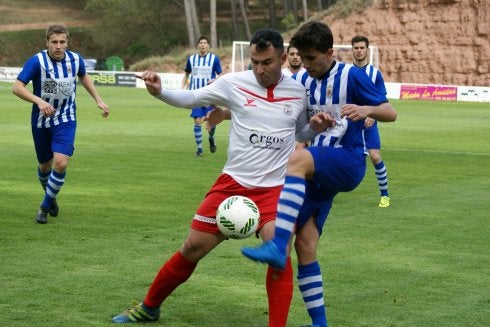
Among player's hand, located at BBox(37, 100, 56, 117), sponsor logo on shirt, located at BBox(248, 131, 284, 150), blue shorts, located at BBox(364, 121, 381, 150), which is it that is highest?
sponsor logo on shirt, located at BBox(248, 131, 284, 150)

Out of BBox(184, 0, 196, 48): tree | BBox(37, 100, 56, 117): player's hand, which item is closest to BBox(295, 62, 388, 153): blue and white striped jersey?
BBox(37, 100, 56, 117): player's hand

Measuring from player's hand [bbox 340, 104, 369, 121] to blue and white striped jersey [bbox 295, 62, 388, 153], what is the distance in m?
0.17

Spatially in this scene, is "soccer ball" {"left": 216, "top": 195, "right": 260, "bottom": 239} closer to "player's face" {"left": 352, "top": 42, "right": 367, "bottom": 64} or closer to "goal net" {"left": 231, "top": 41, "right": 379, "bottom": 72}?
"player's face" {"left": 352, "top": 42, "right": 367, "bottom": 64}

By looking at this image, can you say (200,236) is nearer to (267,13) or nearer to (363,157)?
(363,157)

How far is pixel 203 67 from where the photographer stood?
22109 millimetres

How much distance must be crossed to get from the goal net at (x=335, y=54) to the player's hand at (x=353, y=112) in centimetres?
4307

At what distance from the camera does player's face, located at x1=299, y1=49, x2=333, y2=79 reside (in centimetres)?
634

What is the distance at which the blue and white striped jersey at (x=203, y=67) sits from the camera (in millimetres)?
22000

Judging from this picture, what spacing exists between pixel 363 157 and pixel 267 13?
86.7 m

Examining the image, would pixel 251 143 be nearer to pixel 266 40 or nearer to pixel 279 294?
pixel 266 40

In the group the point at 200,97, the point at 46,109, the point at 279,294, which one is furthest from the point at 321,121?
the point at 46,109

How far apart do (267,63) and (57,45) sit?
5.10 meters

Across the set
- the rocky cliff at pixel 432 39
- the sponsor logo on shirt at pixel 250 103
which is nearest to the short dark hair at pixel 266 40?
the sponsor logo on shirt at pixel 250 103

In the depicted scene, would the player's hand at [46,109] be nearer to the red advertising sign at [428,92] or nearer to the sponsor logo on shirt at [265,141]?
the sponsor logo on shirt at [265,141]
